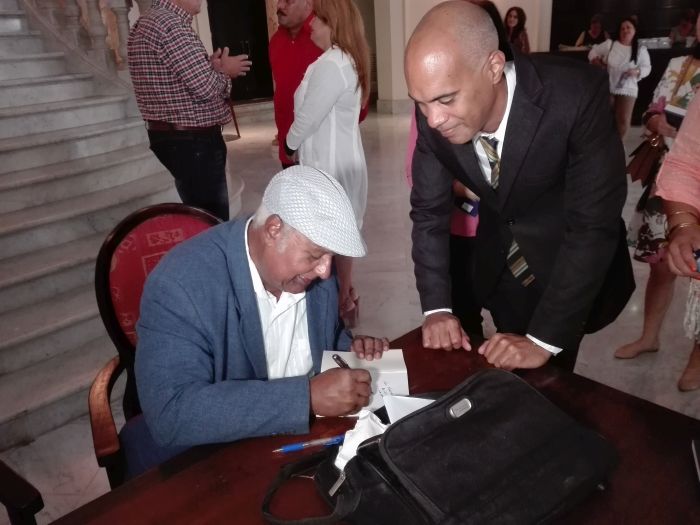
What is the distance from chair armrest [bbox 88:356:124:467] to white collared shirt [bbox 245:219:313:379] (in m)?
0.36

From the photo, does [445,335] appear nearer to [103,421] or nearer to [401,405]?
[401,405]

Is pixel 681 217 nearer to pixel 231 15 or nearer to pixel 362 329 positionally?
pixel 362 329

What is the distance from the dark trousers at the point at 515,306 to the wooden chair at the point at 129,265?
33.6 inches

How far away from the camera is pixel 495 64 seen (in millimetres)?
1146

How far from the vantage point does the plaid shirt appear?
2.39 meters

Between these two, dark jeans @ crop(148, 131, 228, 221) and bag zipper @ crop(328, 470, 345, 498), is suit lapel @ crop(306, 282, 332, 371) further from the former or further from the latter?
dark jeans @ crop(148, 131, 228, 221)

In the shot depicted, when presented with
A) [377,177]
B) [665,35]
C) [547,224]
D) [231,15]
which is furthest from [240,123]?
[547,224]

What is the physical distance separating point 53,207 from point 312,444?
266 centimetres

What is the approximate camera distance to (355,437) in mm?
964

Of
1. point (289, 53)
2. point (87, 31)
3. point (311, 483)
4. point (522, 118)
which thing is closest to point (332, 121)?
point (289, 53)

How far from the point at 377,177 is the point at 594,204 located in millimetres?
4712

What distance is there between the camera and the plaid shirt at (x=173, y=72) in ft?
7.83

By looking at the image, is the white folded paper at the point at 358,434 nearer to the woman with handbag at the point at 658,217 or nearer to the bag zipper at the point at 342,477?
the bag zipper at the point at 342,477

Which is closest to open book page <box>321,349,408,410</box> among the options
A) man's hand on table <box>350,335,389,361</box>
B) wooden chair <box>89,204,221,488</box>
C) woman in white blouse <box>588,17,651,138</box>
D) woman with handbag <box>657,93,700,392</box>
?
man's hand on table <box>350,335,389,361</box>
